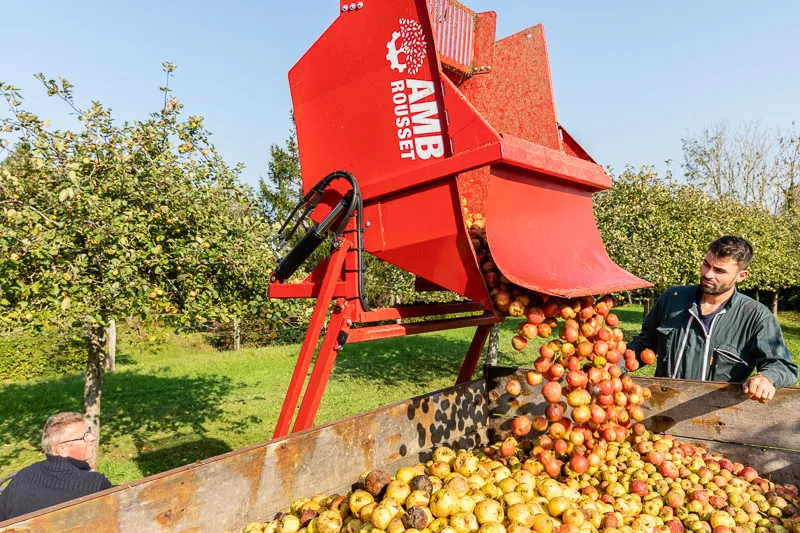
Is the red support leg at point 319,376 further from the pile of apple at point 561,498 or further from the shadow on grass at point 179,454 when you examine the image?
the shadow on grass at point 179,454

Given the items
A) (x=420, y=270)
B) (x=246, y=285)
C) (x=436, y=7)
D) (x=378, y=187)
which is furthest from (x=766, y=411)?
(x=246, y=285)

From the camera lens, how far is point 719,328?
371 cm

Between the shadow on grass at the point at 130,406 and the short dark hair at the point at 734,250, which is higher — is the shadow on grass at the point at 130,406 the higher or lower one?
the lower one

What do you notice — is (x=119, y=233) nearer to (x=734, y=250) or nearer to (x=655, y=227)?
(x=734, y=250)

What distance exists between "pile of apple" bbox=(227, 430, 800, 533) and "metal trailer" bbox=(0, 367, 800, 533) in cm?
12

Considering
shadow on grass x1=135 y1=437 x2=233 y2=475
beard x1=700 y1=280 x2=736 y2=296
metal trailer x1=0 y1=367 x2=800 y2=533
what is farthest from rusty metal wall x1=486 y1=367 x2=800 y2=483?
shadow on grass x1=135 y1=437 x2=233 y2=475

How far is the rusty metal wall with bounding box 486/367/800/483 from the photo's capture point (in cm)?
315

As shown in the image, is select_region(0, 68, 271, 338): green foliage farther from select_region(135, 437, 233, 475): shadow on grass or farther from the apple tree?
select_region(135, 437, 233, 475): shadow on grass

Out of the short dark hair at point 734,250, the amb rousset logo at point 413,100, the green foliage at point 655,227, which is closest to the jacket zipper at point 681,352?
the short dark hair at point 734,250

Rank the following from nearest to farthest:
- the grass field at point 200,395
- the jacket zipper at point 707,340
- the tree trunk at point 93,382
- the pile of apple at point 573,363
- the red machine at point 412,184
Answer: the red machine at point 412,184, the pile of apple at point 573,363, the jacket zipper at point 707,340, the tree trunk at point 93,382, the grass field at point 200,395

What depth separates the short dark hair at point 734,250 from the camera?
11.6 ft

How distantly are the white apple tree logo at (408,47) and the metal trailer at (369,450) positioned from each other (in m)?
1.87

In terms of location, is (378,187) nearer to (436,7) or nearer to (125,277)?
(436,7)

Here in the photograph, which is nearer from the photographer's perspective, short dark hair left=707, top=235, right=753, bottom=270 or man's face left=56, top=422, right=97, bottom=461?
man's face left=56, top=422, right=97, bottom=461
